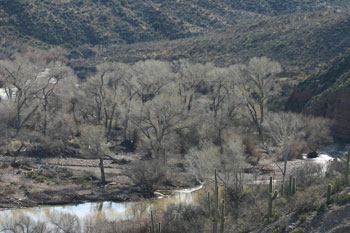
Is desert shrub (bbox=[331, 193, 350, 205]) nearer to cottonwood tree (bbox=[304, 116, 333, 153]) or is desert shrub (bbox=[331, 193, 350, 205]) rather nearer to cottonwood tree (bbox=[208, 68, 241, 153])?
cottonwood tree (bbox=[208, 68, 241, 153])

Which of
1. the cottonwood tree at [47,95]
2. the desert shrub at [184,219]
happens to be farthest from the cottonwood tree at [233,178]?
the cottonwood tree at [47,95]

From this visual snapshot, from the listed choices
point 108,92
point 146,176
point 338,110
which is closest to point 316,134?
point 338,110

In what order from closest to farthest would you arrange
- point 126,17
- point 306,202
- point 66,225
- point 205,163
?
point 306,202 < point 66,225 < point 205,163 < point 126,17

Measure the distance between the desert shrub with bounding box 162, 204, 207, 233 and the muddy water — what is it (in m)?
2.76

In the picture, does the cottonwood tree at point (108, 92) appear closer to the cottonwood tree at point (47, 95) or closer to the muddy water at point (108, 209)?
the cottonwood tree at point (47, 95)

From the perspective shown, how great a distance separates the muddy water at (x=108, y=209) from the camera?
29.4 meters

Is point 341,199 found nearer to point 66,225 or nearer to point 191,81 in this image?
point 66,225

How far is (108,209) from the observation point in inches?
1237

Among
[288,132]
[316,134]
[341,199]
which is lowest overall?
[341,199]

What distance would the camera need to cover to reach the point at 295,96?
166ft

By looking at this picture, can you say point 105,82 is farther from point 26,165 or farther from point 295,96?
point 295,96

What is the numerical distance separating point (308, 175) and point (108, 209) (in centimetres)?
1191

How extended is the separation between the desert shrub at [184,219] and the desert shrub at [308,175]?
579 centimetres

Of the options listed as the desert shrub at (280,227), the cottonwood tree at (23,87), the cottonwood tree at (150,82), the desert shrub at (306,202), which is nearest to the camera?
the desert shrub at (280,227)
